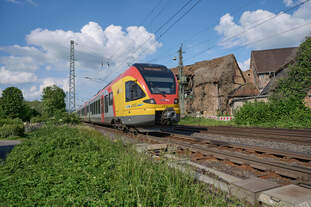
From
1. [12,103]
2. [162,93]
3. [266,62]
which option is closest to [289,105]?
[162,93]

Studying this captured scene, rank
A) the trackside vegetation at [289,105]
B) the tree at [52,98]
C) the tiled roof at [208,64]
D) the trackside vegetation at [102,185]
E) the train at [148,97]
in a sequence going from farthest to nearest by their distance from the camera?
the tree at [52,98] < the tiled roof at [208,64] < the trackside vegetation at [289,105] < the train at [148,97] < the trackside vegetation at [102,185]

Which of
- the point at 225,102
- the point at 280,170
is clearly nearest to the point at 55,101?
the point at 225,102

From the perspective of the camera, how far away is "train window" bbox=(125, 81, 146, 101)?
29.5ft

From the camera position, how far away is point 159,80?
30.8 feet

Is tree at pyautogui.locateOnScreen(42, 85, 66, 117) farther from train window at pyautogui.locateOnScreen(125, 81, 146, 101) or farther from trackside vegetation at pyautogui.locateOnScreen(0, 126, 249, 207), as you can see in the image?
trackside vegetation at pyautogui.locateOnScreen(0, 126, 249, 207)

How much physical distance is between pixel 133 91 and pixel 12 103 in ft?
124

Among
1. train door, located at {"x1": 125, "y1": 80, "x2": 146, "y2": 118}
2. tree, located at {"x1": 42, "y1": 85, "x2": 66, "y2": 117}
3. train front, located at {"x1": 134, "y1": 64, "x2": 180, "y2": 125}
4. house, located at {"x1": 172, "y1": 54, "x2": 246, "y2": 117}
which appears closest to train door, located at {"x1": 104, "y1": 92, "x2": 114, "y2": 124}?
train door, located at {"x1": 125, "y1": 80, "x2": 146, "y2": 118}

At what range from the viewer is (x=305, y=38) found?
1753cm

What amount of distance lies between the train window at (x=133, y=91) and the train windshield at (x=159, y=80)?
495 millimetres

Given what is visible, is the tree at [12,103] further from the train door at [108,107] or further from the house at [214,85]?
the train door at [108,107]

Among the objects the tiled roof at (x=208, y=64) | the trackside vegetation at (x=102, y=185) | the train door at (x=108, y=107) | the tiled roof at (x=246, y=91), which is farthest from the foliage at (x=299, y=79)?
the tiled roof at (x=208, y=64)

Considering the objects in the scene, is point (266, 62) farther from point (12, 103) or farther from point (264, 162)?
point (12, 103)

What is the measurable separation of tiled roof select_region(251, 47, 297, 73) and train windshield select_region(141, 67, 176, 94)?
29.0 metres

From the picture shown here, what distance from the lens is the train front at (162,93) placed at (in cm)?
871
